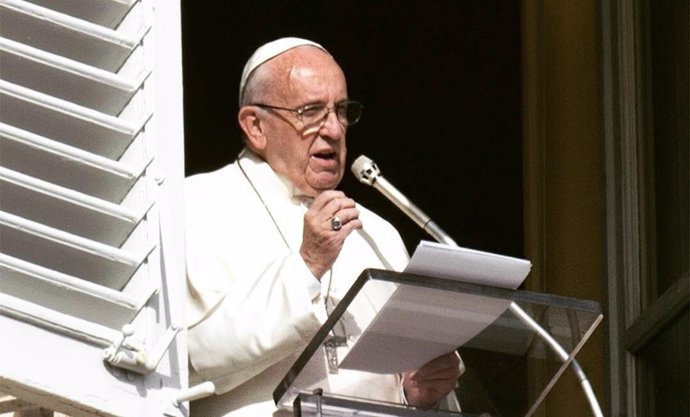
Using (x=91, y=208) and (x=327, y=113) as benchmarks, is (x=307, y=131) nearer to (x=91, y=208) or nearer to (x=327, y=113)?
(x=327, y=113)

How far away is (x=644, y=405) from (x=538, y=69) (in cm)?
109

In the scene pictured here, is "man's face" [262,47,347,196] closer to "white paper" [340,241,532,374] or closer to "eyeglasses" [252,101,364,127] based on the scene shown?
"eyeglasses" [252,101,364,127]

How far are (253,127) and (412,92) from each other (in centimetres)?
174

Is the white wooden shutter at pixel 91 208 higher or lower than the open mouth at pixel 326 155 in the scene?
higher

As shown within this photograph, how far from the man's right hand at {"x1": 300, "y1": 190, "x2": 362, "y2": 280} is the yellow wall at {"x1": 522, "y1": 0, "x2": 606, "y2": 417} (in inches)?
57.1

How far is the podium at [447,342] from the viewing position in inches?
235

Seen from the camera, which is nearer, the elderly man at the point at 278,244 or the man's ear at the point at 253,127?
the elderly man at the point at 278,244

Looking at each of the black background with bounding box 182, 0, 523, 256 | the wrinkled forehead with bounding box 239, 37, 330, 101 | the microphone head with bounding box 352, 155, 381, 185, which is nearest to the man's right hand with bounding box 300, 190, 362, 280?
the microphone head with bounding box 352, 155, 381, 185

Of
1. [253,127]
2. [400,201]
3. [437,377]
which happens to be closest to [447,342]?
[437,377]

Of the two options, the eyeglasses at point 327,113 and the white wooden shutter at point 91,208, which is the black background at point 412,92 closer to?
the eyeglasses at point 327,113

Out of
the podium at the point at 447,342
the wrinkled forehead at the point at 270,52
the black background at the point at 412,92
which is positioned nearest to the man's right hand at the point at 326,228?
the podium at the point at 447,342

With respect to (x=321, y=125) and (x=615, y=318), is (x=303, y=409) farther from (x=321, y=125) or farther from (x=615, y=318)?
(x=615, y=318)

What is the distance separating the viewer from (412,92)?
9.11m

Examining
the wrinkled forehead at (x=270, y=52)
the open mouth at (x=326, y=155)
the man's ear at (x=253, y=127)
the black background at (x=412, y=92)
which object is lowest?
the black background at (x=412, y=92)
